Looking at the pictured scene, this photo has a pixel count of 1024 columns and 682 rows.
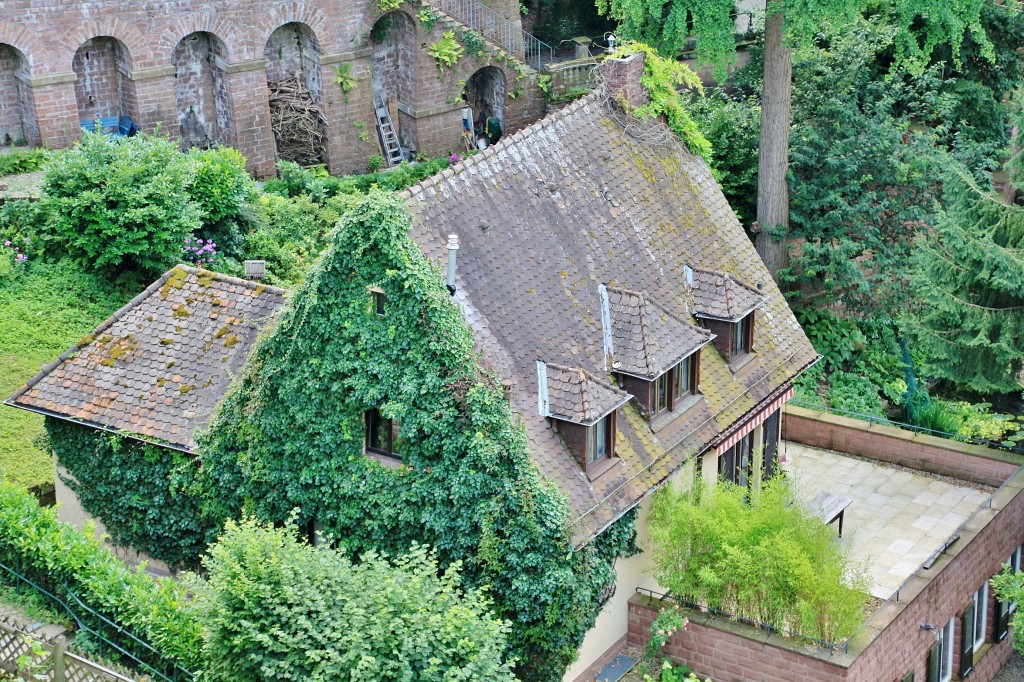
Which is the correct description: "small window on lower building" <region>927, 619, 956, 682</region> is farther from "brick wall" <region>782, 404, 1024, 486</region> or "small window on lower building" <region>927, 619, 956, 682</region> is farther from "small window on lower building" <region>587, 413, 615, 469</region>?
"small window on lower building" <region>587, 413, 615, 469</region>

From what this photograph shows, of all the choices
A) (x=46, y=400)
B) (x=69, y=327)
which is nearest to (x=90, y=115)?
(x=69, y=327)

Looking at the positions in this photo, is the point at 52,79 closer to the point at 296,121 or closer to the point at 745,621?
the point at 296,121

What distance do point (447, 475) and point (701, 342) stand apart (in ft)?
16.4

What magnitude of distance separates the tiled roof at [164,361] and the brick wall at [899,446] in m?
11.7

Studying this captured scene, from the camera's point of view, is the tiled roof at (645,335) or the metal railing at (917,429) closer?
the tiled roof at (645,335)

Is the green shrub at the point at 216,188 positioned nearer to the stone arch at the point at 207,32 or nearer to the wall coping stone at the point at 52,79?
the wall coping stone at the point at 52,79

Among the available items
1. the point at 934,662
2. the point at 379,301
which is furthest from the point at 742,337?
the point at 379,301

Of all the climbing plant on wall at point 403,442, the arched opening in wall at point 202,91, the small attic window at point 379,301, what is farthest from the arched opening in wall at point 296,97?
the small attic window at point 379,301

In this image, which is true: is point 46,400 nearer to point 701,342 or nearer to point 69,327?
point 69,327

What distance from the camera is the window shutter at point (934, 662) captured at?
2536cm

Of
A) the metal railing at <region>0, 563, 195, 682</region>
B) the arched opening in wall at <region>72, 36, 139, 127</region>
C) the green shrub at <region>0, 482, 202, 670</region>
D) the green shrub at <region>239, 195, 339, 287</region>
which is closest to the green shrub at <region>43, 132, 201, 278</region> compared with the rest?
the green shrub at <region>239, 195, 339, 287</region>

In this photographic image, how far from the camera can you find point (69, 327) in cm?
2997

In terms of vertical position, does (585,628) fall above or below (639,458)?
below

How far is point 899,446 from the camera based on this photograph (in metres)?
29.7
